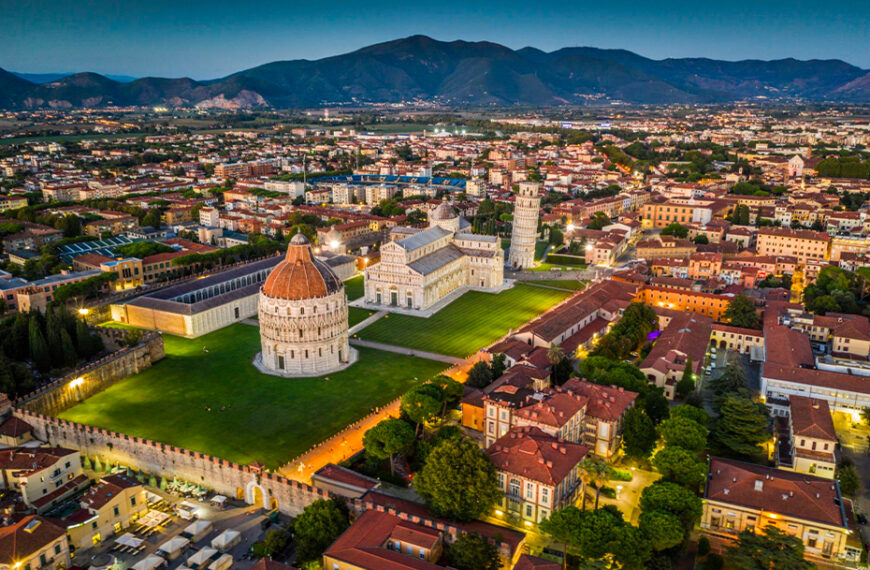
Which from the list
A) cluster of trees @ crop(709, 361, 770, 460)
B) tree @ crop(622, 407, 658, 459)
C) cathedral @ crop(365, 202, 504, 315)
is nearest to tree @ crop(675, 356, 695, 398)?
cluster of trees @ crop(709, 361, 770, 460)

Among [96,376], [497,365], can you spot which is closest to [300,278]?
[96,376]

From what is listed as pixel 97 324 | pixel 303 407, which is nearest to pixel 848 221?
pixel 303 407

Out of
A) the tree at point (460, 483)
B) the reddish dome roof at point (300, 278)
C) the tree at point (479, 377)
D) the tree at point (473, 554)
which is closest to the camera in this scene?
the tree at point (473, 554)

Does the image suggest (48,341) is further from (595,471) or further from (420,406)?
(595,471)

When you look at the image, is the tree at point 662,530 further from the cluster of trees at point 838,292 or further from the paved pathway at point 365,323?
the cluster of trees at point 838,292

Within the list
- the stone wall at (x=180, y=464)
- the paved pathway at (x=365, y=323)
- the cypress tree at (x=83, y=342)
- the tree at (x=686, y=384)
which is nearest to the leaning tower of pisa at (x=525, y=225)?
the paved pathway at (x=365, y=323)

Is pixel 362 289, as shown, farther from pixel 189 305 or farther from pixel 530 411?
pixel 530 411
